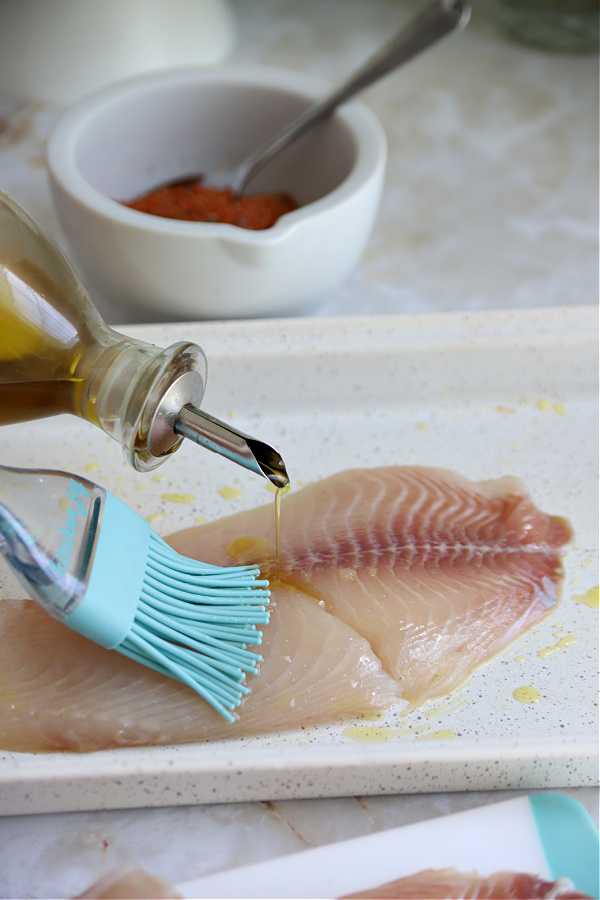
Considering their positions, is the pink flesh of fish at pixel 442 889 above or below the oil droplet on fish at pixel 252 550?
below

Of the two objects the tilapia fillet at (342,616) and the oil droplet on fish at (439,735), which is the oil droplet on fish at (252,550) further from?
the oil droplet on fish at (439,735)

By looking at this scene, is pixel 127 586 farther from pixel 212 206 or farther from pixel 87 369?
pixel 212 206

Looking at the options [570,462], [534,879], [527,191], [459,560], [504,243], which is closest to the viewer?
[534,879]

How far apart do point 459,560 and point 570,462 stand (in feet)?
0.73

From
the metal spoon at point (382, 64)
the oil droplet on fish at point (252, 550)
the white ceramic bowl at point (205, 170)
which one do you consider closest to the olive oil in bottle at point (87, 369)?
the oil droplet on fish at point (252, 550)

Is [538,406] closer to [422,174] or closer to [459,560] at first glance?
[459,560]

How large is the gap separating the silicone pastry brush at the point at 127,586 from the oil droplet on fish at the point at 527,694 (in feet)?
0.75

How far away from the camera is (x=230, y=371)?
3.34 ft

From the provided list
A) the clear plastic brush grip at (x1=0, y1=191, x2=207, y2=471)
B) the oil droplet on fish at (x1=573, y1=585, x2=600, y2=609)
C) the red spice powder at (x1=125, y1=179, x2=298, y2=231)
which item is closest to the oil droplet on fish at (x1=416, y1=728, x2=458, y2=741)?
the oil droplet on fish at (x1=573, y1=585, x2=600, y2=609)

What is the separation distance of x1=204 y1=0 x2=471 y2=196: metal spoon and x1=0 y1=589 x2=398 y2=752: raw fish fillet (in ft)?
2.08

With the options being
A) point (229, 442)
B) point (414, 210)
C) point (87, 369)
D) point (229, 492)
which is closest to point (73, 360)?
point (87, 369)

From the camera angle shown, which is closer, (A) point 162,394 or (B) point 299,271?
(A) point 162,394

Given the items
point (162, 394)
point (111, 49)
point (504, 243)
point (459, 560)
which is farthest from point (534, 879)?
point (111, 49)

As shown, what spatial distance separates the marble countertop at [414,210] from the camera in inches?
27.0
